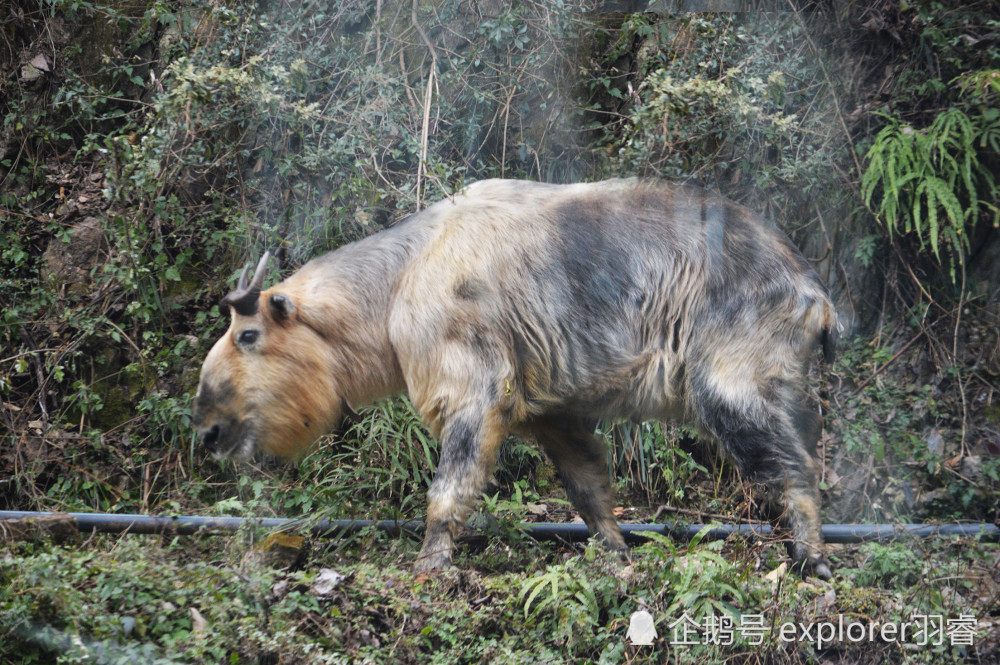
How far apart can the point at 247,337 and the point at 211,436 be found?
1.54 ft

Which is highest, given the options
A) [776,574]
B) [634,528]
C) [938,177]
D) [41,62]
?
[41,62]

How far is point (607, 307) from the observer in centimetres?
392

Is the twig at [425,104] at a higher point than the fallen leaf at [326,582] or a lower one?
higher

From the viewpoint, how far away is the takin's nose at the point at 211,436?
377cm

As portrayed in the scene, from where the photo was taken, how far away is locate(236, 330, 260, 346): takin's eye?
3.81m

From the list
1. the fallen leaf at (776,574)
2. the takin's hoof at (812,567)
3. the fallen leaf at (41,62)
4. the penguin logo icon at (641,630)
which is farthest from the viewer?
the fallen leaf at (41,62)

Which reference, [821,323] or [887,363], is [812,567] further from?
[887,363]

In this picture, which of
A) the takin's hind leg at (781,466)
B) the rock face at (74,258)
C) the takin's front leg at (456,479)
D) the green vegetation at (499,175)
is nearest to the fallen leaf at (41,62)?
the green vegetation at (499,175)

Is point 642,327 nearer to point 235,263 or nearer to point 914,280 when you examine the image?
point 914,280

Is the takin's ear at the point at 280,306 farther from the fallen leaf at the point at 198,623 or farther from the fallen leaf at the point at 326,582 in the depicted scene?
the fallen leaf at the point at 198,623

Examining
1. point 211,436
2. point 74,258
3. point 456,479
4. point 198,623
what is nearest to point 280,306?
point 211,436

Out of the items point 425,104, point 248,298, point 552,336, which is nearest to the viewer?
point 248,298

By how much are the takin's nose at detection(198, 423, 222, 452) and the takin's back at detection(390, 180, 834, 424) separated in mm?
877

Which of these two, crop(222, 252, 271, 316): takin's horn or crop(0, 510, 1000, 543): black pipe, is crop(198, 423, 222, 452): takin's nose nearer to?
crop(0, 510, 1000, 543): black pipe
